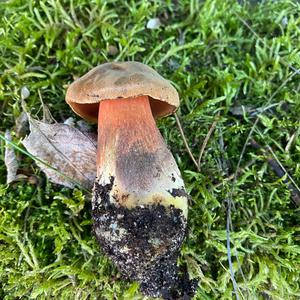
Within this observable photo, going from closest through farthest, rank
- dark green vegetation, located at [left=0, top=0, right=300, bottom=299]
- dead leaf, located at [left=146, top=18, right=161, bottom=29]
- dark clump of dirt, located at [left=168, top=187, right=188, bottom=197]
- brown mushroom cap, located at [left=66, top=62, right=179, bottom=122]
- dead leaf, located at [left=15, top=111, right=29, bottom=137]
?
brown mushroom cap, located at [left=66, top=62, right=179, bottom=122] < dark clump of dirt, located at [left=168, top=187, right=188, bottom=197] < dark green vegetation, located at [left=0, top=0, right=300, bottom=299] < dead leaf, located at [left=15, top=111, right=29, bottom=137] < dead leaf, located at [left=146, top=18, right=161, bottom=29]

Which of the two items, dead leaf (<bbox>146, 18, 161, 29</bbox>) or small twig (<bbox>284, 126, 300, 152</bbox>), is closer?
small twig (<bbox>284, 126, 300, 152</bbox>)

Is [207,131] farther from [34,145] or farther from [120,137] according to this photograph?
[34,145]

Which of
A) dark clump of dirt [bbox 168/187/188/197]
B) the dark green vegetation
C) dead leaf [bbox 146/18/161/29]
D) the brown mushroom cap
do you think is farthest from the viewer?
dead leaf [bbox 146/18/161/29]

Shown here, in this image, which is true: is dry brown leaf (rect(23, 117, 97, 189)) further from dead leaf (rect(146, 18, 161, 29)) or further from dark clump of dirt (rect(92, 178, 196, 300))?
dead leaf (rect(146, 18, 161, 29))

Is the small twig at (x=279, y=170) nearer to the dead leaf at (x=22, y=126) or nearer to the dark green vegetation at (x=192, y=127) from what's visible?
the dark green vegetation at (x=192, y=127)

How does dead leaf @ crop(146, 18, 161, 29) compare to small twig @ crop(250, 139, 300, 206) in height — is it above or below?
above

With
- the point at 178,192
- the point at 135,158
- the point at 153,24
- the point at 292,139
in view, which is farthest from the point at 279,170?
the point at 153,24

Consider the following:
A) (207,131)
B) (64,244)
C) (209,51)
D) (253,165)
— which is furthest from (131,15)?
(64,244)

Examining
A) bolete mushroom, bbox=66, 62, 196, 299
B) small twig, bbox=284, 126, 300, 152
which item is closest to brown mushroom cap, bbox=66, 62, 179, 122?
bolete mushroom, bbox=66, 62, 196, 299
